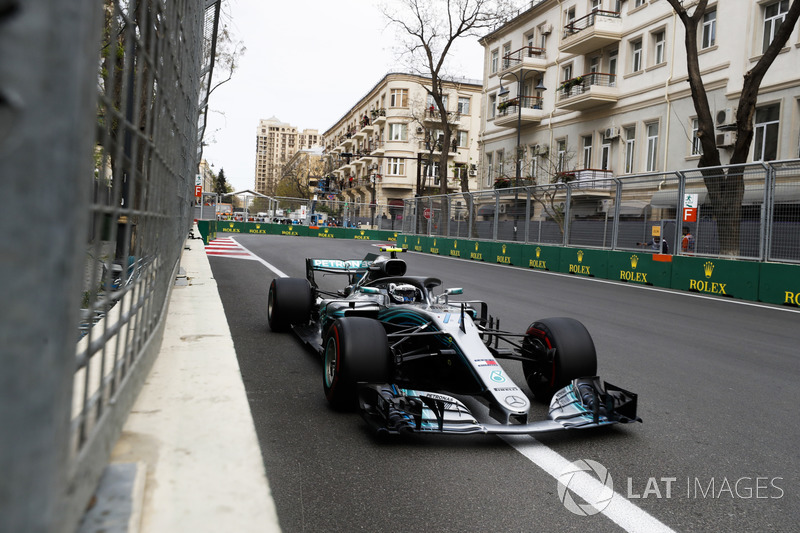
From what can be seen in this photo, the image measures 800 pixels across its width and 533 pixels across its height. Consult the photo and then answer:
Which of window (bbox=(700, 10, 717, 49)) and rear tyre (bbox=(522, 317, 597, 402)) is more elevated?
window (bbox=(700, 10, 717, 49))

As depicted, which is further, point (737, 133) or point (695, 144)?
point (695, 144)

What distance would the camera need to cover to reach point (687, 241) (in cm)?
1416

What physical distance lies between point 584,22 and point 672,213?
2171 centimetres

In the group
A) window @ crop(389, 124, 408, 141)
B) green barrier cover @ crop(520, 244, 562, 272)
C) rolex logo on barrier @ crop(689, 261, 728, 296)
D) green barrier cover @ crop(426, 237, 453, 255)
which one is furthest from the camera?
window @ crop(389, 124, 408, 141)

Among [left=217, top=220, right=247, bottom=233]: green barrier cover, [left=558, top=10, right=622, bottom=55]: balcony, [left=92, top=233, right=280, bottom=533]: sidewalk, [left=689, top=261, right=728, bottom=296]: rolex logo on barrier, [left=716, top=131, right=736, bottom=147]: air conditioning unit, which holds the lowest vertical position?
[left=689, top=261, right=728, bottom=296]: rolex logo on barrier

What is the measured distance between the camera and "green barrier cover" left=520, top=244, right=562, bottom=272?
59.5 feet

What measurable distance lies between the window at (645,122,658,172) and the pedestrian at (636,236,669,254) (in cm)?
1411

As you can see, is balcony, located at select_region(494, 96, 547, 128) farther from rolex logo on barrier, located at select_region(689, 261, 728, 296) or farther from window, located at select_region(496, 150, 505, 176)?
rolex logo on barrier, located at select_region(689, 261, 728, 296)

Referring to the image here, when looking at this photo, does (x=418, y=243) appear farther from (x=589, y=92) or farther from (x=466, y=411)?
(x=466, y=411)

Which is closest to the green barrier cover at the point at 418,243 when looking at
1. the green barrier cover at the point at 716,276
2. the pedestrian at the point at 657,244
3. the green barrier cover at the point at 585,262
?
the green barrier cover at the point at 585,262

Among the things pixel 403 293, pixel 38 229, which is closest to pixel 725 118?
pixel 403 293

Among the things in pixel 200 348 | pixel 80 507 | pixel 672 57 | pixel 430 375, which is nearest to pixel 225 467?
pixel 80 507

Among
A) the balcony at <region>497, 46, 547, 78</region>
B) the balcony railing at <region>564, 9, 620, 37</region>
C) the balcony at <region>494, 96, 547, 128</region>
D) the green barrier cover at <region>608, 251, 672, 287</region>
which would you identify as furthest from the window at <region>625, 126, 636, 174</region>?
the green barrier cover at <region>608, 251, 672, 287</region>

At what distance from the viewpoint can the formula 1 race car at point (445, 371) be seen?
3559 millimetres
